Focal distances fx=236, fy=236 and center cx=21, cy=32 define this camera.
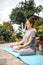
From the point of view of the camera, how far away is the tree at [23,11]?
2302cm

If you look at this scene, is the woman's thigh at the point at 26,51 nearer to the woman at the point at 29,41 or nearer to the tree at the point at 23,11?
the woman at the point at 29,41

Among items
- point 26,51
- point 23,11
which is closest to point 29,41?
point 26,51

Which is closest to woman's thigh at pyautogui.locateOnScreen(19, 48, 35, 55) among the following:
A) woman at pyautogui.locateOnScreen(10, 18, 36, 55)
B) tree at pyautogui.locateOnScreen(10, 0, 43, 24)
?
woman at pyautogui.locateOnScreen(10, 18, 36, 55)

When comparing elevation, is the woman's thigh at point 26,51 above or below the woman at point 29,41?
below

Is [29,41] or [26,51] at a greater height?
[29,41]

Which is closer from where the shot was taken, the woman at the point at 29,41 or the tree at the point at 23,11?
the woman at the point at 29,41

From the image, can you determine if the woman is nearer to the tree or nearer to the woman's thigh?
the woman's thigh

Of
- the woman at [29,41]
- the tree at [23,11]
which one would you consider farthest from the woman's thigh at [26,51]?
the tree at [23,11]

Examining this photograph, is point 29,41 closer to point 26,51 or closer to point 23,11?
point 26,51

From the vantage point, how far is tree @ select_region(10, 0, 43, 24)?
23.0 meters

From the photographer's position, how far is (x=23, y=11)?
23156mm

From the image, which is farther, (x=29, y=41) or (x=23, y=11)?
(x=23, y=11)

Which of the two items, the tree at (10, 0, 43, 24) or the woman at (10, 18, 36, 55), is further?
the tree at (10, 0, 43, 24)

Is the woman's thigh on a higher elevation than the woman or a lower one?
lower
